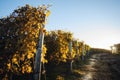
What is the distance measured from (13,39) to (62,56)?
16570 mm

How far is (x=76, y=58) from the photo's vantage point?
49.1 m

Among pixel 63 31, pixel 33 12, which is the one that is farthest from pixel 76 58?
pixel 33 12

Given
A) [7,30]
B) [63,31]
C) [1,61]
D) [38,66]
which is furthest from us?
A: [63,31]

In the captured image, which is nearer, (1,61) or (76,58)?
(1,61)

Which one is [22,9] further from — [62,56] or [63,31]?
[63,31]

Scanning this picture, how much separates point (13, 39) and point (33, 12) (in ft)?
11.2

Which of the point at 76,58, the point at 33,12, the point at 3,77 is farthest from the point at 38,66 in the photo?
the point at 76,58

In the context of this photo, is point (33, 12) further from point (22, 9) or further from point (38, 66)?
point (38, 66)

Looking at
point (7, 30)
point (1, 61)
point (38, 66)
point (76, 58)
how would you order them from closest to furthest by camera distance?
point (38, 66), point (1, 61), point (7, 30), point (76, 58)

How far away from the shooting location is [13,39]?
52.0 ft

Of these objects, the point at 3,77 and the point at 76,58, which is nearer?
the point at 3,77

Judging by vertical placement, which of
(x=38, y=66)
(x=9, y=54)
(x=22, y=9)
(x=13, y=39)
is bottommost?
(x=38, y=66)

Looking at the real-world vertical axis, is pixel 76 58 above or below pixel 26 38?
below

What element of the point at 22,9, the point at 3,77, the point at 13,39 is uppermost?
the point at 22,9
